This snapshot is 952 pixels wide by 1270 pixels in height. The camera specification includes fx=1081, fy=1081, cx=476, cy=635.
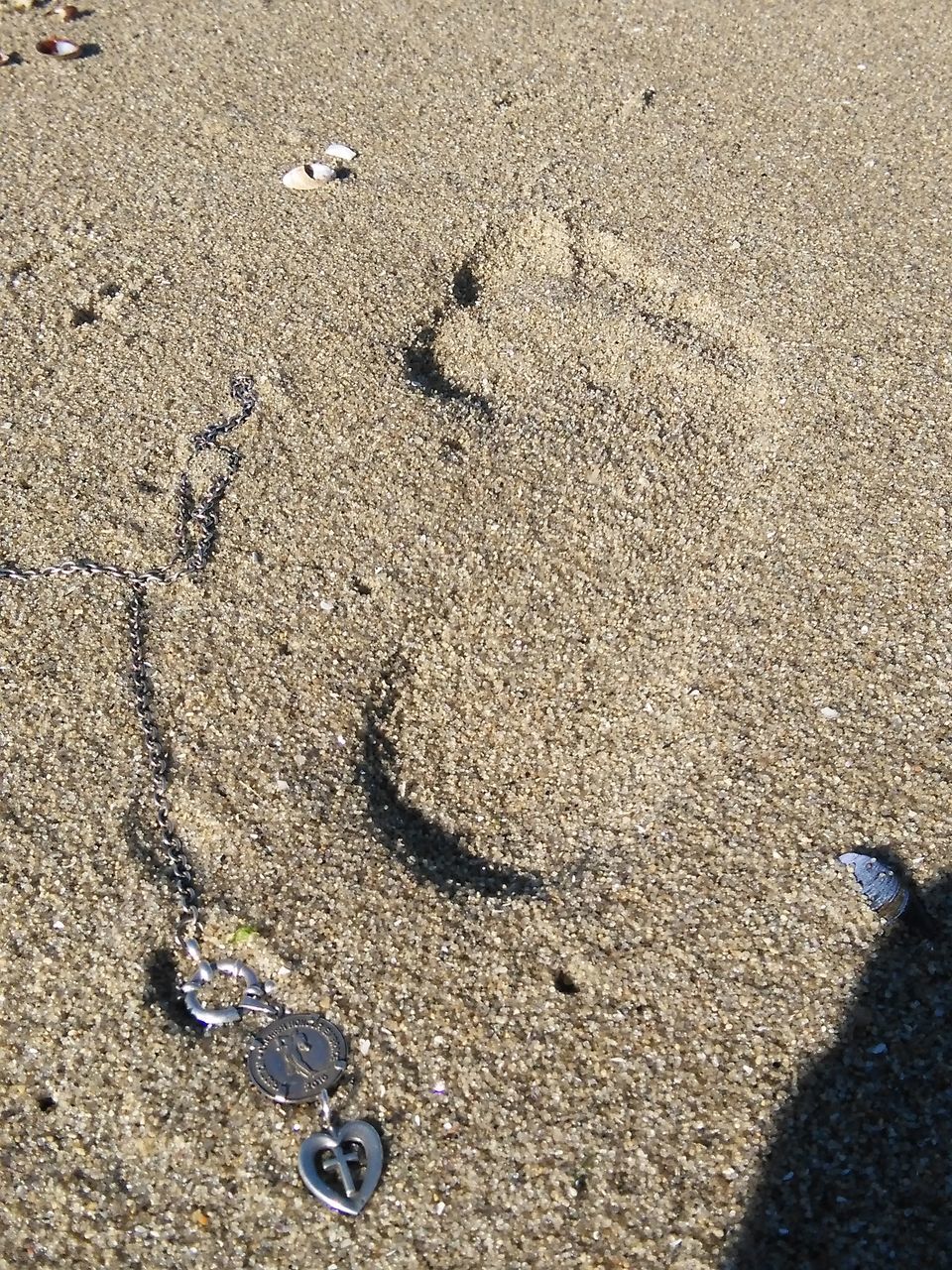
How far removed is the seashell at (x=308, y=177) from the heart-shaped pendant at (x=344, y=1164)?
3900 millimetres

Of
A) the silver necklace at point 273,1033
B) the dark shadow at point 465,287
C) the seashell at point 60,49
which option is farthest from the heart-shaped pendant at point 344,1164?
the seashell at point 60,49

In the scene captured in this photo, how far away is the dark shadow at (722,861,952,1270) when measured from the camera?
6.88 feet

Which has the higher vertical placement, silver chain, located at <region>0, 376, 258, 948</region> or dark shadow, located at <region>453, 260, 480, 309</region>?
dark shadow, located at <region>453, 260, 480, 309</region>

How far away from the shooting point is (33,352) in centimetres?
399

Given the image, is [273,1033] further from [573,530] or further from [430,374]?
[430,374]

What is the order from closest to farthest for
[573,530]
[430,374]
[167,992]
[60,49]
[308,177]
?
[167,992], [573,530], [430,374], [308,177], [60,49]

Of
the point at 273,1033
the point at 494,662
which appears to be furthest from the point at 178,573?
the point at 273,1033

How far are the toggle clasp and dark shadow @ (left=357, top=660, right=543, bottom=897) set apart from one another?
445mm

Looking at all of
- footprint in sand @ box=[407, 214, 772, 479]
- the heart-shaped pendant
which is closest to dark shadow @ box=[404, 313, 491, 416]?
footprint in sand @ box=[407, 214, 772, 479]

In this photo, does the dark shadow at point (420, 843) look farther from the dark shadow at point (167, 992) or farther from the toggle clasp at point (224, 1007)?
the dark shadow at point (167, 992)

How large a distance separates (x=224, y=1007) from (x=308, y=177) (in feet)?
12.0

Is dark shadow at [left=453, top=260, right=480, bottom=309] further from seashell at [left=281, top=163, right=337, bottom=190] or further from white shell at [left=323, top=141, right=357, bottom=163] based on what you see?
white shell at [left=323, top=141, right=357, bottom=163]

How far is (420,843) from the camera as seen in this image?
8.98ft

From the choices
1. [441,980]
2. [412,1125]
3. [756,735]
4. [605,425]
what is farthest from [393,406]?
[412,1125]
